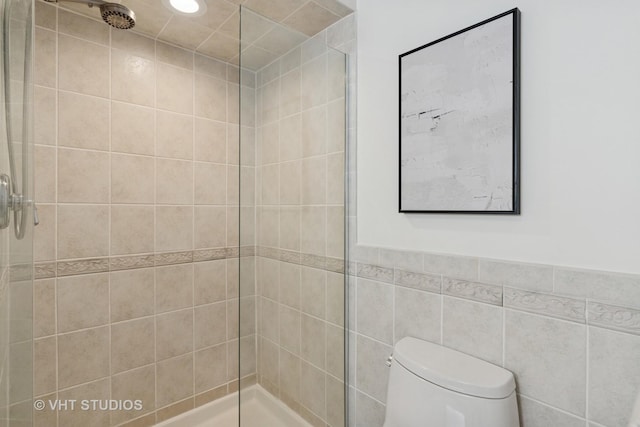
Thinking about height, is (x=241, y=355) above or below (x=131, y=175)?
below

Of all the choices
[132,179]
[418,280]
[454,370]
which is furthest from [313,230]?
[132,179]

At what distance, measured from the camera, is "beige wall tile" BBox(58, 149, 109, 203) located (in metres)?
1.46

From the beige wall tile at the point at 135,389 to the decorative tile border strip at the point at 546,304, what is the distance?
178 cm

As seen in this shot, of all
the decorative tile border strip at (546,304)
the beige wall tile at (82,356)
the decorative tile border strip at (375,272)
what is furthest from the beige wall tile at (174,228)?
the decorative tile border strip at (546,304)

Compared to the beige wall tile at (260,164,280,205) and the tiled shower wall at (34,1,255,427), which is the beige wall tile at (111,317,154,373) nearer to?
the tiled shower wall at (34,1,255,427)

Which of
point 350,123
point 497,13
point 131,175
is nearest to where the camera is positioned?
point 497,13

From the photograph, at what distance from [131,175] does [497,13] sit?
1.74 metres

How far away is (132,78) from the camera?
165cm

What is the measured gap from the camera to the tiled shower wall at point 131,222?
4.72 feet

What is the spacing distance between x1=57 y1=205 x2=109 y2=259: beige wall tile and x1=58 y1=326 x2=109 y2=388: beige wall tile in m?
0.39

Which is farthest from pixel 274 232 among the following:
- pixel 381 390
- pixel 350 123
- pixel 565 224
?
pixel 565 224

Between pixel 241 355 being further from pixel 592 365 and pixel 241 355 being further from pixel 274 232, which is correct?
pixel 592 365

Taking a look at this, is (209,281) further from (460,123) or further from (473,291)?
(460,123)

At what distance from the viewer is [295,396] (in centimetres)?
129
